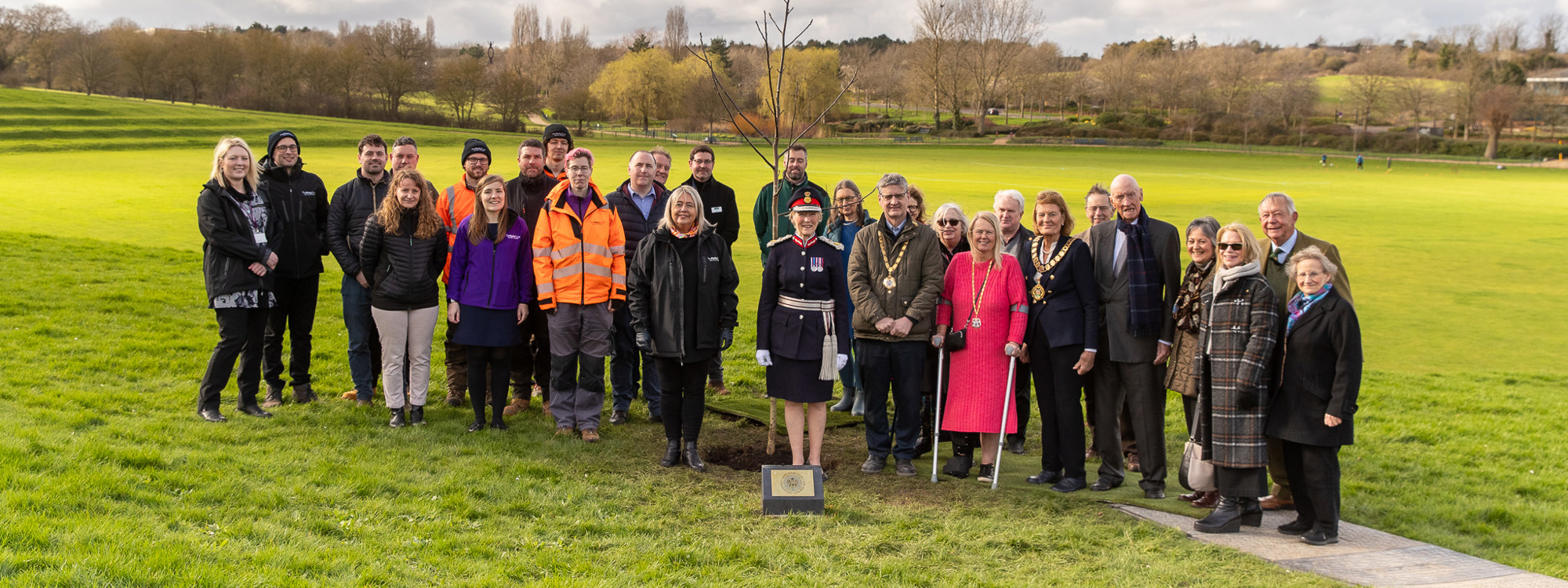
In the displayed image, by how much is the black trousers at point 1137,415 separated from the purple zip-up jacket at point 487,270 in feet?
13.1

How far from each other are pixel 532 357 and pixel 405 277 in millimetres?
1305

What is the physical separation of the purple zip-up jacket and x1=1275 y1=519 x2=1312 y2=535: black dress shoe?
5051 mm

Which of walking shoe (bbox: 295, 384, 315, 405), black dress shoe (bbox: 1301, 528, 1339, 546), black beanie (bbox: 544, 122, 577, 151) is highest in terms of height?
black beanie (bbox: 544, 122, 577, 151)

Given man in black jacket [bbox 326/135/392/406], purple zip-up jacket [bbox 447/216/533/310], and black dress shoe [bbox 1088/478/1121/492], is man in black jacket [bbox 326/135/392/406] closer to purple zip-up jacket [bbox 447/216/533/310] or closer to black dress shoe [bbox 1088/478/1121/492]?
purple zip-up jacket [bbox 447/216/533/310]

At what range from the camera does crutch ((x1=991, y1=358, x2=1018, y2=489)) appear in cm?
612

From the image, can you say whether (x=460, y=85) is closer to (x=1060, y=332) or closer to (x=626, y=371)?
(x=626, y=371)

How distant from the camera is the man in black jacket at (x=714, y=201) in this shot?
26.4 ft

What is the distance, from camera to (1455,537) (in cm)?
547

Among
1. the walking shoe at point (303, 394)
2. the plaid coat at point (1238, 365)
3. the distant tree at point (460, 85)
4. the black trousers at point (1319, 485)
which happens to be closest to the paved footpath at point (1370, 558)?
the black trousers at point (1319, 485)

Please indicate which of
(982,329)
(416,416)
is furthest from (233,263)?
(982,329)

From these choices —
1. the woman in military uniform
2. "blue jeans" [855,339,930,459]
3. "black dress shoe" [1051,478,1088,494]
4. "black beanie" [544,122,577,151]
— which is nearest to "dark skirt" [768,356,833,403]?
the woman in military uniform

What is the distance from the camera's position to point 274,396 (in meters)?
7.25

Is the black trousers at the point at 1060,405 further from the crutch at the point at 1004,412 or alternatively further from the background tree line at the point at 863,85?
the background tree line at the point at 863,85

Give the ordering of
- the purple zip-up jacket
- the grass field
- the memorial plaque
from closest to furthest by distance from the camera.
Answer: the grass field < the memorial plaque < the purple zip-up jacket
